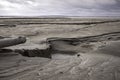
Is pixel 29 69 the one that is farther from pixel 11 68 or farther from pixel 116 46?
pixel 116 46

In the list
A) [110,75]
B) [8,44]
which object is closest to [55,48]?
[8,44]

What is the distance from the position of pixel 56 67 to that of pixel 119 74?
166 centimetres

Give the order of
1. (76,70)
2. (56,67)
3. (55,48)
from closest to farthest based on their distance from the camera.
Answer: (76,70) < (56,67) < (55,48)

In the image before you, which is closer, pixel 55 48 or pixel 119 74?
pixel 119 74

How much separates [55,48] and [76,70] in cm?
339

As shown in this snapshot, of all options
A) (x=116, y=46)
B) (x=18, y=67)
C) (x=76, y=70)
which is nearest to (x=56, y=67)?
(x=76, y=70)

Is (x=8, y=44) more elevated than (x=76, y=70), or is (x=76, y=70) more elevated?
(x=8, y=44)

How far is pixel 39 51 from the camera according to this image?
610 centimetres

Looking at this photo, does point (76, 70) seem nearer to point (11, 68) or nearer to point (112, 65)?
point (112, 65)

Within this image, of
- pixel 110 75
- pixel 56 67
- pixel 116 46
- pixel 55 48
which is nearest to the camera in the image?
pixel 110 75

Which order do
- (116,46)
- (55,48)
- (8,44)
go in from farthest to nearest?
(55,48)
(116,46)
(8,44)

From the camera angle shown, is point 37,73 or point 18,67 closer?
point 37,73

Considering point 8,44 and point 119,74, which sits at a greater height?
point 8,44

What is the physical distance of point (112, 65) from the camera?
4.47 m
